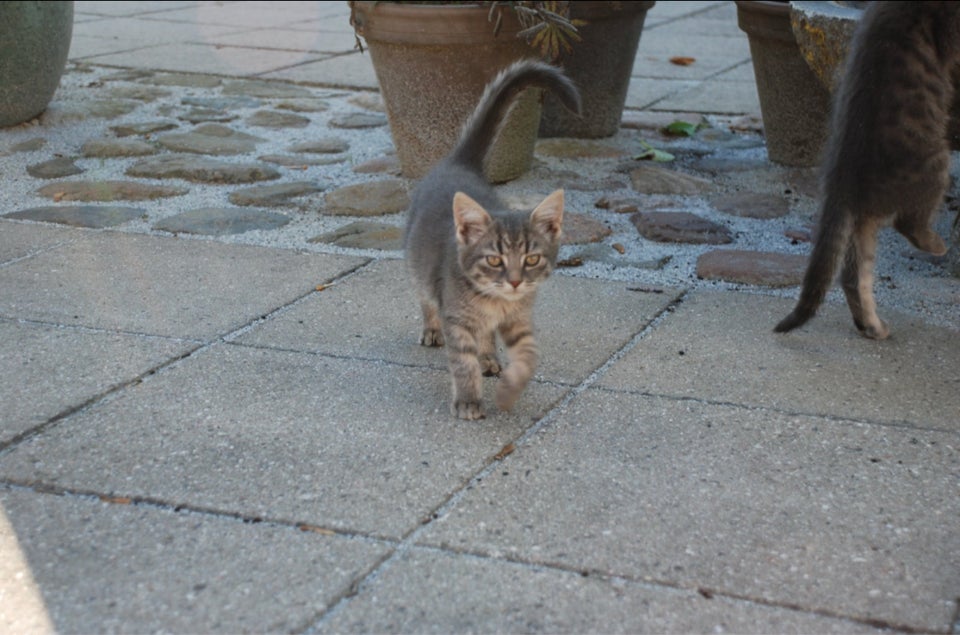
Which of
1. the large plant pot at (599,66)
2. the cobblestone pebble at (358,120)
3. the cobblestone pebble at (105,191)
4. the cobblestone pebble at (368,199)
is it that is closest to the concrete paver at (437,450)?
the cobblestone pebble at (368,199)

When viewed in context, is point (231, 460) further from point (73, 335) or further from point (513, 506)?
point (73, 335)

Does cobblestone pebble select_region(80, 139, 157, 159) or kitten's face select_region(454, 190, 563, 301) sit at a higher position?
kitten's face select_region(454, 190, 563, 301)

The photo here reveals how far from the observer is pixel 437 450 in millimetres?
3662

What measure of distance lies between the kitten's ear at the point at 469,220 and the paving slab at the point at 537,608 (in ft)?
4.73

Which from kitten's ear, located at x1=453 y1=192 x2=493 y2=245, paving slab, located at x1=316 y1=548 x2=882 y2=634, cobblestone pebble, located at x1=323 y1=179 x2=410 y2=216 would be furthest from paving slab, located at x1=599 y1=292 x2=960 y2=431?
cobblestone pebble, located at x1=323 y1=179 x2=410 y2=216

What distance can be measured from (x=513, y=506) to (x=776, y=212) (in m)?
3.68

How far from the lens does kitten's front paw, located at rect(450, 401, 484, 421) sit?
3.91 metres

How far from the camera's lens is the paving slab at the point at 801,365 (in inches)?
157

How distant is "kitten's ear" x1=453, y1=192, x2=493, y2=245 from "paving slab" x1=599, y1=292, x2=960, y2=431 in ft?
2.40

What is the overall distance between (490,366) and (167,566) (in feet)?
5.94

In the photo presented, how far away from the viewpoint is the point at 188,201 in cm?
658

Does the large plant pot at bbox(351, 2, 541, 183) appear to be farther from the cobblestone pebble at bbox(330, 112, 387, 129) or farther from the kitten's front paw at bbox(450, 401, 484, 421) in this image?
the kitten's front paw at bbox(450, 401, 484, 421)

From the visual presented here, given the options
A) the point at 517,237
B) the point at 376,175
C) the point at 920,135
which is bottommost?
the point at 376,175

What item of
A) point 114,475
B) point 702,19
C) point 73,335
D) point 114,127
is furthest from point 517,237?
point 702,19
